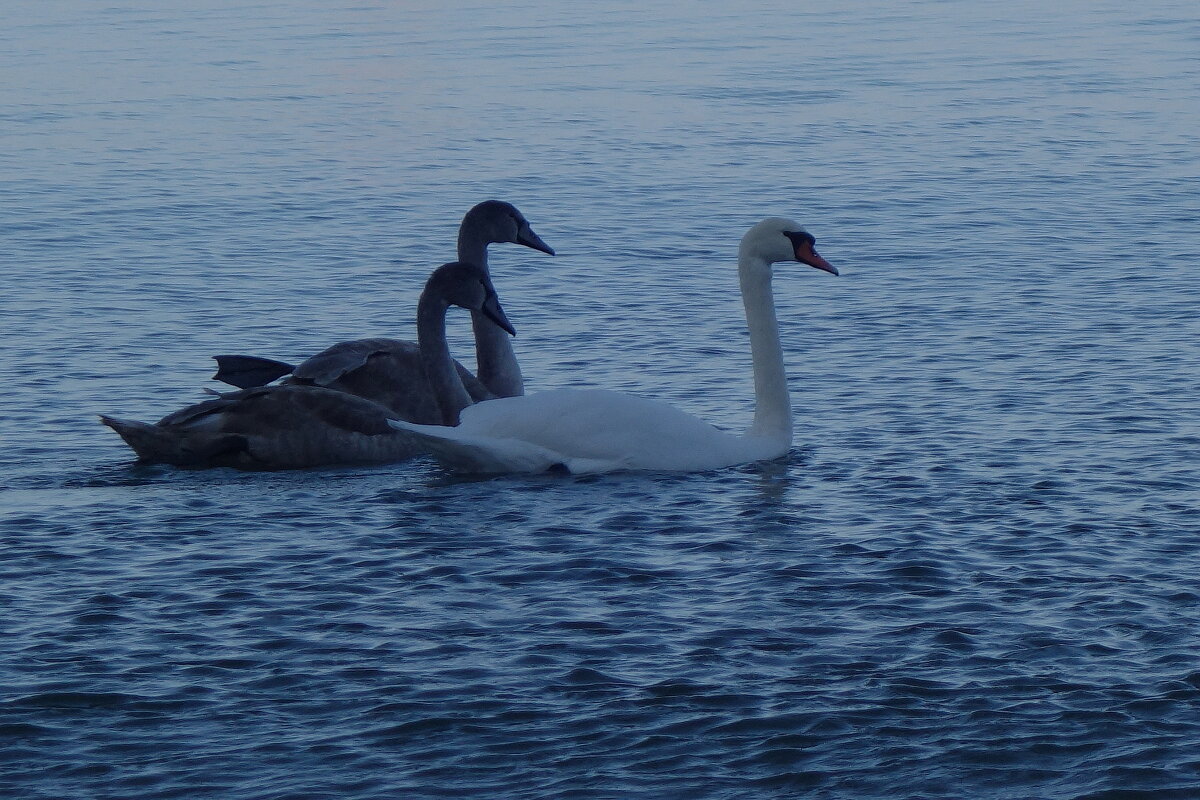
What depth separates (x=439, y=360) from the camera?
1127cm

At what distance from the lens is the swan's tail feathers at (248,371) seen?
37.1 ft

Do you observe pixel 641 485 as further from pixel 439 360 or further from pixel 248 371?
pixel 248 371

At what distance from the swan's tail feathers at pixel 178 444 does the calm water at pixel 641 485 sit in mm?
161

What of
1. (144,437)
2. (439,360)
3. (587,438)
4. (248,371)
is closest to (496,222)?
(439,360)

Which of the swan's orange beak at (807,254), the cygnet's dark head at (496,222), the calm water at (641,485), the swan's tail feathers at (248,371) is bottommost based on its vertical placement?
the calm water at (641,485)

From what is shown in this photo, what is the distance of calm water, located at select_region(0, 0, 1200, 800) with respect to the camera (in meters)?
6.84

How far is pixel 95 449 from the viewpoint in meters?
11.0

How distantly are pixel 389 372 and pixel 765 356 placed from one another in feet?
7.05

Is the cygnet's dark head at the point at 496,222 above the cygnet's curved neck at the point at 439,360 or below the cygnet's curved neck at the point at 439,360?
above

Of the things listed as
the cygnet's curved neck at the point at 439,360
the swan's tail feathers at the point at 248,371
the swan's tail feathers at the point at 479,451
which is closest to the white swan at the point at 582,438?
the swan's tail feathers at the point at 479,451

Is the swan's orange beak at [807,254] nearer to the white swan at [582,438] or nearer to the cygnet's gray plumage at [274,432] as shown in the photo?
the white swan at [582,438]

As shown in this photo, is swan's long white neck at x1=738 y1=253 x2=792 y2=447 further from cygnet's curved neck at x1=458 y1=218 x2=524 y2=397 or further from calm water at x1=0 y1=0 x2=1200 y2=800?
cygnet's curved neck at x1=458 y1=218 x2=524 y2=397

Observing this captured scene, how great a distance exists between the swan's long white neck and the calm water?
0.30 metres

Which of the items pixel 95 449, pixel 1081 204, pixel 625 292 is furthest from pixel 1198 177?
pixel 95 449
